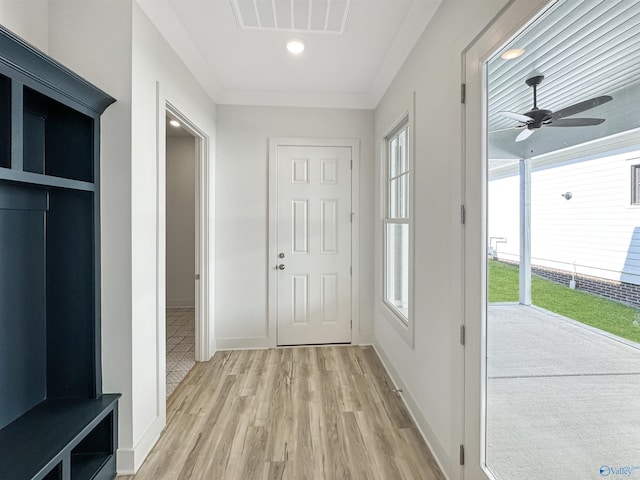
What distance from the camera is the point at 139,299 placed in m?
1.73

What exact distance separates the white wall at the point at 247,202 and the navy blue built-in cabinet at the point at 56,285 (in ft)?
5.39

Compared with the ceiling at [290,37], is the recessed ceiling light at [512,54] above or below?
below

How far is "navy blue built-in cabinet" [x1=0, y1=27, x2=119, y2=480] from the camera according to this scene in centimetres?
135

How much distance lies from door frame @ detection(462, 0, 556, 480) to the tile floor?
2188 mm

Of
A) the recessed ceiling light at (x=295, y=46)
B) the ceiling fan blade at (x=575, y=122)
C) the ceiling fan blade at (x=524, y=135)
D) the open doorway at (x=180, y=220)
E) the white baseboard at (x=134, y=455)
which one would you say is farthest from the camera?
the open doorway at (x=180, y=220)

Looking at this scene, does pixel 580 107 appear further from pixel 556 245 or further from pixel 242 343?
pixel 242 343

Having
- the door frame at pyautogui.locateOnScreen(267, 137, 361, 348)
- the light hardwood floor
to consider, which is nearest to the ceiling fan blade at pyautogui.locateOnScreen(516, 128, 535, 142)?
the light hardwood floor

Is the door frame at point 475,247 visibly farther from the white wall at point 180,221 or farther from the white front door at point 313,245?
the white wall at point 180,221

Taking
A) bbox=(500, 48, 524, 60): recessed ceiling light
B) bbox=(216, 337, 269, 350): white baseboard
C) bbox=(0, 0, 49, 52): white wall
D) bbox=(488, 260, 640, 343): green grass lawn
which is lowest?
bbox=(216, 337, 269, 350): white baseboard

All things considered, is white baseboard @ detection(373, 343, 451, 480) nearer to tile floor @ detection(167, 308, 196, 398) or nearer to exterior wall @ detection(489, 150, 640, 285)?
exterior wall @ detection(489, 150, 640, 285)

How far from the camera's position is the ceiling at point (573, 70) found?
2.57 feet

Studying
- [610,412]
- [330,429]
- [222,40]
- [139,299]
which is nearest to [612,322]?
[610,412]

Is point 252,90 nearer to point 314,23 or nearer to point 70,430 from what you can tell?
point 314,23

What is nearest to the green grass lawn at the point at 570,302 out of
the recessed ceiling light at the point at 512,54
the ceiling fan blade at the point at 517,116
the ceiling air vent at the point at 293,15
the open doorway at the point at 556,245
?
the open doorway at the point at 556,245
